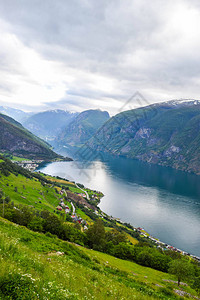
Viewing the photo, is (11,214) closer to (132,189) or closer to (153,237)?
(153,237)

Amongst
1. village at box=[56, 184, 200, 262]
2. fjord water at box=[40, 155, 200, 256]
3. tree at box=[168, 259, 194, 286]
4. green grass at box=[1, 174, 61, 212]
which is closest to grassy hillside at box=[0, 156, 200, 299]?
green grass at box=[1, 174, 61, 212]

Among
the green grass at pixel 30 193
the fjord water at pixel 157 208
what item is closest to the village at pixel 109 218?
the fjord water at pixel 157 208

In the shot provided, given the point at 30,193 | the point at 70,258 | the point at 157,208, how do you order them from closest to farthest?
the point at 70,258
the point at 30,193
the point at 157,208

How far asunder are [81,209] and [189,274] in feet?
273

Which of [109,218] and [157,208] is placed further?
[157,208]

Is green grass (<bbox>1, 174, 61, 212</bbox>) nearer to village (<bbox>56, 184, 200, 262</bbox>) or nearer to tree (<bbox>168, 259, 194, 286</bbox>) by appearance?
village (<bbox>56, 184, 200, 262</bbox>)

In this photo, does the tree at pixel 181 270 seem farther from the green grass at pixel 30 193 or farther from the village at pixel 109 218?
the green grass at pixel 30 193

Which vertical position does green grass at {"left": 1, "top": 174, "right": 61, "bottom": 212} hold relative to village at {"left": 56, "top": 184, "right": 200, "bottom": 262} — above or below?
above

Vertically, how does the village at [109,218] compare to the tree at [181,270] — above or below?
below

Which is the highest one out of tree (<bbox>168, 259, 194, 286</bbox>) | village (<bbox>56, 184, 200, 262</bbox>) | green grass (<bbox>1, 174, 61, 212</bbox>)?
tree (<bbox>168, 259, 194, 286</bbox>)

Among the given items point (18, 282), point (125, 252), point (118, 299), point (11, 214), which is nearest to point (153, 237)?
point (125, 252)

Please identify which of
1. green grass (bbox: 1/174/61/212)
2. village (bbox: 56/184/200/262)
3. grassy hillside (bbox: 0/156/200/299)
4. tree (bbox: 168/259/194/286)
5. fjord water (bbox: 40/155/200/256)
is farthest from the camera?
green grass (bbox: 1/174/61/212)

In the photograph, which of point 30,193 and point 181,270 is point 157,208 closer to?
point 30,193

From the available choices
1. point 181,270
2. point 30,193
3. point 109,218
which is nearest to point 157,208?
point 109,218
